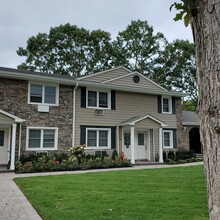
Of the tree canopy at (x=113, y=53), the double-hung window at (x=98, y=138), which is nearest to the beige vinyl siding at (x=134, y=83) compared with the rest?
the double-hung window at (x=98, y=138)

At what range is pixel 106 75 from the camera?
17078 mm

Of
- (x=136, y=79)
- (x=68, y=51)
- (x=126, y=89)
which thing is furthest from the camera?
(x=68, y=51)

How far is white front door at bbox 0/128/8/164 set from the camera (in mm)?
13680

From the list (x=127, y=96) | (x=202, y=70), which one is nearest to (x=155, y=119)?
(x=127, y=96)

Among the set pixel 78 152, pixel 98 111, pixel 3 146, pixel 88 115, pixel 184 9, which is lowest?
pixel 78 152

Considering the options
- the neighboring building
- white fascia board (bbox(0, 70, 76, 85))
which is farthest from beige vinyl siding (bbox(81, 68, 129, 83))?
white fascia board (bbox(0, 70, 76, 85))

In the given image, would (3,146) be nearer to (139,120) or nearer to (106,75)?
(106,75)

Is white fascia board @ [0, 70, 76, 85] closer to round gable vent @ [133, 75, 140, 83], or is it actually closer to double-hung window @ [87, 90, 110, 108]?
double-hung window @ [87, 90, 110, 108]

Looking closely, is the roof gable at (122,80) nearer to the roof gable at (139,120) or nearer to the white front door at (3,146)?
the roof gable at (139,120)

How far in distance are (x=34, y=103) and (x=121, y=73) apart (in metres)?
6.29

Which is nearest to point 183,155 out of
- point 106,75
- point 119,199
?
point 106,75

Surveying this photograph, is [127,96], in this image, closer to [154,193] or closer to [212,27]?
[154,193]

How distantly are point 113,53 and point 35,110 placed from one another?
19.6 meters

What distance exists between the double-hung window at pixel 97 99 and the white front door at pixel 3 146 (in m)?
4.87
